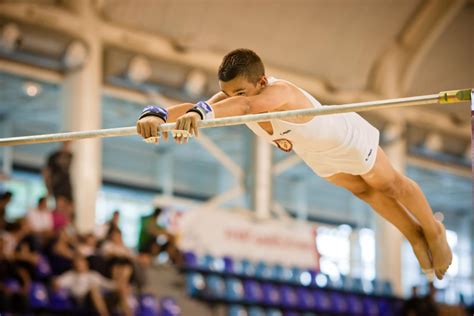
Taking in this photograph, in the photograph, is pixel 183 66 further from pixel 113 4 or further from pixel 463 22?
pixel 463 22

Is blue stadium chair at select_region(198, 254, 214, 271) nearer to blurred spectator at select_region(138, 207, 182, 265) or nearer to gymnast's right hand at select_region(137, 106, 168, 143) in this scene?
blurred spectator at select_region(138, 207, 182, 265)

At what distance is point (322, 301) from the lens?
1398 centimetres

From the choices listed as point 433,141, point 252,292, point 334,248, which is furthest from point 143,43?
point 334,248

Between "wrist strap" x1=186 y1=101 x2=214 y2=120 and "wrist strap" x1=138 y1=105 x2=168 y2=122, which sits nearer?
"wrist strap" x1=186 y1=101 x2=214 y2=120

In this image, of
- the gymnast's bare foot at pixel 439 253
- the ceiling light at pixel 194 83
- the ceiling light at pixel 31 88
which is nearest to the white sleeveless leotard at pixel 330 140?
the gymnast's bare foot at pixel 439 253

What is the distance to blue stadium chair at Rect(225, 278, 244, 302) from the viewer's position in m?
12.5

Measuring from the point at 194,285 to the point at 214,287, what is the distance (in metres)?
0.29

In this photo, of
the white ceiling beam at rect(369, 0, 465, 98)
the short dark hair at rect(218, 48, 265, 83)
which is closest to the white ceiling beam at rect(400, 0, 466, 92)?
the white ceiling beam at rect(369, 0, 465, 98)

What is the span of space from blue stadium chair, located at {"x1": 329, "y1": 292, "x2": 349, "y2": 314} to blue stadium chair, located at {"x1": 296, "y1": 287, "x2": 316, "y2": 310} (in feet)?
1.25

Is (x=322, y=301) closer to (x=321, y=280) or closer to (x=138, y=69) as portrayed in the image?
(x=321, y=280)

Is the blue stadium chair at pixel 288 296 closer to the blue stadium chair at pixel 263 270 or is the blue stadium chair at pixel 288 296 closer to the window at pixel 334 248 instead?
the blue stadium chair at pixel 263 270

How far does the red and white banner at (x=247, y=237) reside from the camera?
1360 centimetres

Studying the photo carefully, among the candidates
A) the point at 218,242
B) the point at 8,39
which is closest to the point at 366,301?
the point at 218,242

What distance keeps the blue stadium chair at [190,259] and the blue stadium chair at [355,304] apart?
9.41 feet
